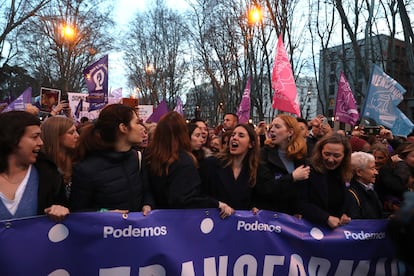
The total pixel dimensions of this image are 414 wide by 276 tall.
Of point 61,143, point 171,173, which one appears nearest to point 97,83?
point 61,143

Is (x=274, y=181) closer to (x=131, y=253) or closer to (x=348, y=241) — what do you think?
(x=348, y=241)

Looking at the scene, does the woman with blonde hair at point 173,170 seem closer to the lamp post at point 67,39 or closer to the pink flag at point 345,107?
the pink flag at point 345,107

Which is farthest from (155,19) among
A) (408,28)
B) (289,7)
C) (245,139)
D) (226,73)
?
(245,139)

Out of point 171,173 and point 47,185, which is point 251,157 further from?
point 47,185

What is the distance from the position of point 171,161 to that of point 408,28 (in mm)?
8759

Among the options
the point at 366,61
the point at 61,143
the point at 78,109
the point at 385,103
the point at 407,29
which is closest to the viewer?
the point at 61,143

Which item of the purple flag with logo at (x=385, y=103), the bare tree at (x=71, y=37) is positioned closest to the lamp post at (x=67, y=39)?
the bare tree at (x=71, y=37)

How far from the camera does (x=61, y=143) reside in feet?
10.5

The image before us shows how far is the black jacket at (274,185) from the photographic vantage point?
3.31 m

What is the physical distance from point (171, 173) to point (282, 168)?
1.24 metres

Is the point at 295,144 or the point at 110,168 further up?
the point at 295,144

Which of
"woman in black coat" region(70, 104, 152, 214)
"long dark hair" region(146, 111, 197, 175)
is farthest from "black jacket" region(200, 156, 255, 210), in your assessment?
"woman in black coat" region(70, 104, 152, 214)

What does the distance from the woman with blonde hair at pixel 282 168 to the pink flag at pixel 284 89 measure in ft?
10.8

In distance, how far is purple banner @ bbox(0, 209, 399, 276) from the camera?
8.54 feet
